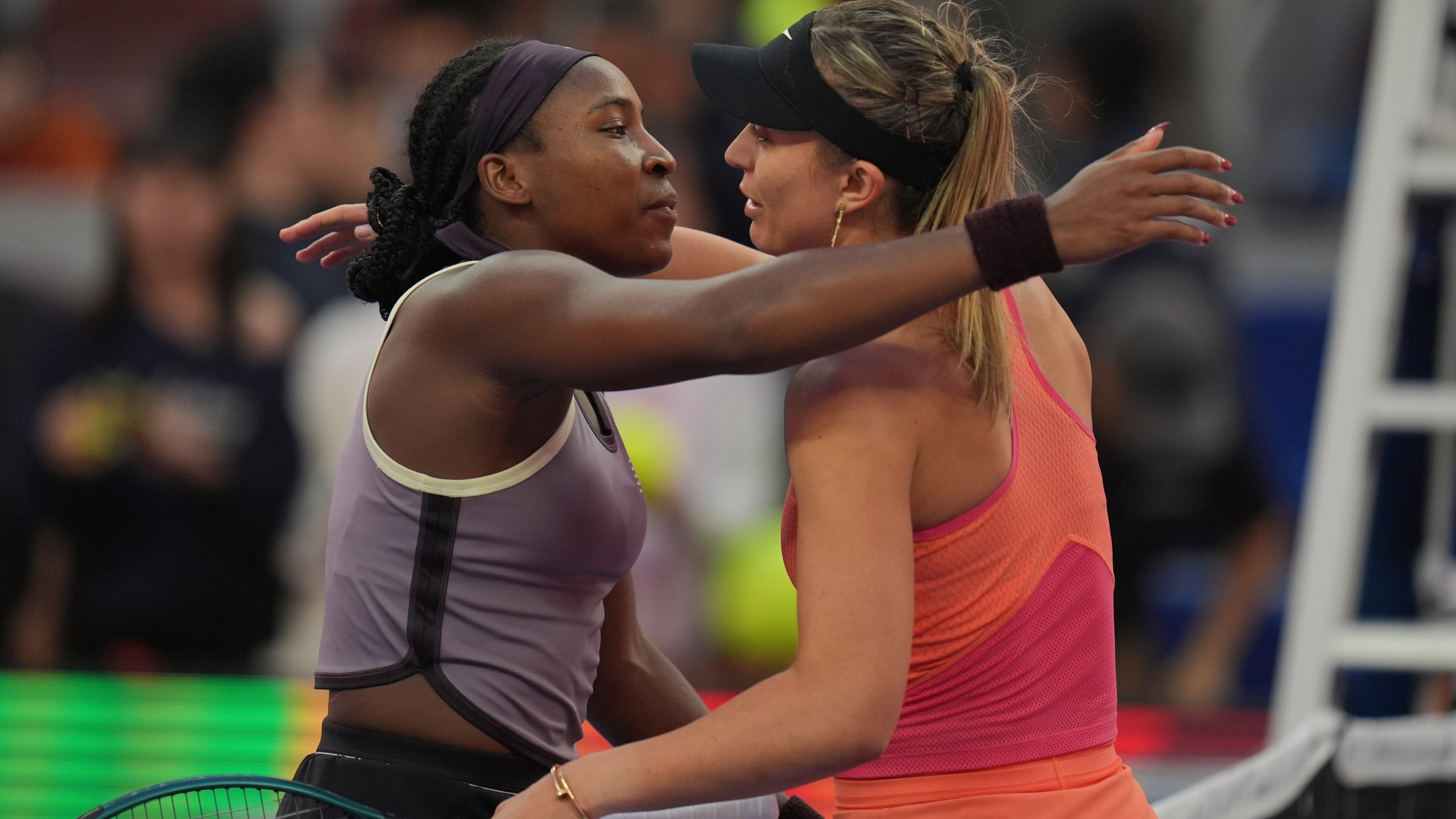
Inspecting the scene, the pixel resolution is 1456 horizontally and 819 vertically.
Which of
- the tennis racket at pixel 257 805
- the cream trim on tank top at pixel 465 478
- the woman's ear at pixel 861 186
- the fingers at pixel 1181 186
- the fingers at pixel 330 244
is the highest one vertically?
the fingers at pixel 330 244

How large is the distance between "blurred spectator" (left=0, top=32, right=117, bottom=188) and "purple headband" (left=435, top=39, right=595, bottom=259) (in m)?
5.88

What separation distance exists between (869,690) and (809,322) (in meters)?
0.41

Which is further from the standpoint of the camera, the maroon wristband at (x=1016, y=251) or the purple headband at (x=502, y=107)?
the purple headband at (x=502, y=107)

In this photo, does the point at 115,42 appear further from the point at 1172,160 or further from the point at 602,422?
the point at 1172,160

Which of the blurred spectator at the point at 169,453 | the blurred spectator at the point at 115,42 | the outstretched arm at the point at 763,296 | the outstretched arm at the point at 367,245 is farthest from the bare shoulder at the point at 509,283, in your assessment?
the blurred spectator at the point at 115,42

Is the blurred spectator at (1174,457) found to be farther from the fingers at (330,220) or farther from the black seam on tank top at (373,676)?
the black seam on tank top at (373,676)

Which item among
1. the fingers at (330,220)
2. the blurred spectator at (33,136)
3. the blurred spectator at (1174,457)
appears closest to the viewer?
the fingers at (330,220)

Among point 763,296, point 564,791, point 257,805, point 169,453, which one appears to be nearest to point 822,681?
point 564,791

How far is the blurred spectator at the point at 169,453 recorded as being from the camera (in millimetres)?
5508

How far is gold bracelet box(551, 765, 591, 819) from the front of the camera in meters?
1.94

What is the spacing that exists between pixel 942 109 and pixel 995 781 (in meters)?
0.83

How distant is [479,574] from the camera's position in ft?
7.16

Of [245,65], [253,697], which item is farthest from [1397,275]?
[245,65]

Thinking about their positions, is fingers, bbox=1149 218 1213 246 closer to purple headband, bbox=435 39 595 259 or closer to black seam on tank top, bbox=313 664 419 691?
purple headband, bbox=435 39 595 259
